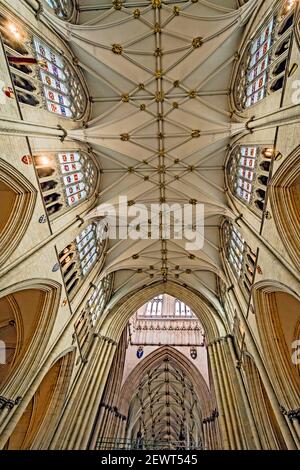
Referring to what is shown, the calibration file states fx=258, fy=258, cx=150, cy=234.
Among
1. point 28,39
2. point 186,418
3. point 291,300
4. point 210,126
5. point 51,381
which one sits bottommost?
point 51,381

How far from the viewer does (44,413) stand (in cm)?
1041

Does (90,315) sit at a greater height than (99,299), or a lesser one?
lesser

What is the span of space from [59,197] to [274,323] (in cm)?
935

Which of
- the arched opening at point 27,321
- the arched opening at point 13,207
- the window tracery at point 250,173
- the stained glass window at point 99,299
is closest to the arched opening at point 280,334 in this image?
the window tracery at point 250,173

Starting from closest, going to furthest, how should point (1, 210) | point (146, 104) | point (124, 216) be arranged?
point (1, 210), point (146, 104), point (124, 216)

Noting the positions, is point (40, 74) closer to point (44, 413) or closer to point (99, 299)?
point (99, 299)

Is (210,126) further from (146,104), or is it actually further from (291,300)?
(291,300)

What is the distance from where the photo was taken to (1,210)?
8375mm

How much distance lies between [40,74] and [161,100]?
5471mm

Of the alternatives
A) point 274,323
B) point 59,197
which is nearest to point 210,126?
point 59,197

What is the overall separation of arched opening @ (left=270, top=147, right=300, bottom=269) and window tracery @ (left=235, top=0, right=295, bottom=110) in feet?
7.82

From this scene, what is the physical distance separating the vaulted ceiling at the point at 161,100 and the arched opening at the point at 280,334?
464cm

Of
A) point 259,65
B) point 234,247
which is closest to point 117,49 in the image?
point 259,65

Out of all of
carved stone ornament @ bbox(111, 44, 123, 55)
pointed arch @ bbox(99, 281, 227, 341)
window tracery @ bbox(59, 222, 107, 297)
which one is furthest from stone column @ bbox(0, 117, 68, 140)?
pointed arch @ bbox(99, 281, 227, 341)
